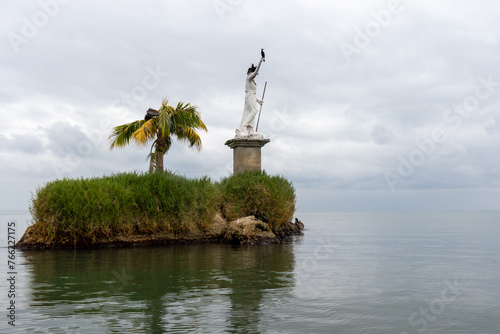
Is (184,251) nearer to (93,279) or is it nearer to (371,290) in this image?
(93,279)

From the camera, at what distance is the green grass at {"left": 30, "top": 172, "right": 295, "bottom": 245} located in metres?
15.8

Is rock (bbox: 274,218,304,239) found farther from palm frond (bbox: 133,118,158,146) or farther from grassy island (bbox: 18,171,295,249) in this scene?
palm frond (bbox: 133,118,158,146)

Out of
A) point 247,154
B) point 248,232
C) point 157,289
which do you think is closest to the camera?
point 157,289

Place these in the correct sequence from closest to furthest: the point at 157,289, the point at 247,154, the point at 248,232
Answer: the point at 157,289, the point at 248,232, the point at 247,154

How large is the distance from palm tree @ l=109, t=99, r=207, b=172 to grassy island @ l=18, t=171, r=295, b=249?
4915 mm

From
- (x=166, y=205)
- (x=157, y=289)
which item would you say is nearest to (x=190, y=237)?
(x=166, y=205)

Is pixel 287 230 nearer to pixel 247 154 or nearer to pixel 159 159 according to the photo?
pixel 247 154

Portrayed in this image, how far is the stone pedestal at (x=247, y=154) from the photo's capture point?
21.5 meters

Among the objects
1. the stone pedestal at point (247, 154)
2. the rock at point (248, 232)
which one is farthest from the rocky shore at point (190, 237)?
the stone pedestal at point (247, 154)

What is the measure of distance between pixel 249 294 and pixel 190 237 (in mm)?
10412

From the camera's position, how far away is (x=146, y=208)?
17219mm

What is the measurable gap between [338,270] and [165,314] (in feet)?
20.0

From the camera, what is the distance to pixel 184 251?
50.9 ft

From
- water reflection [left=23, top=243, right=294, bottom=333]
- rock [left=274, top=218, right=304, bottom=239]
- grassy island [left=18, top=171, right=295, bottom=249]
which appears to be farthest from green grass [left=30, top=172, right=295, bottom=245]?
water reflection [left=23, top=243, right=294, bottom=333]
